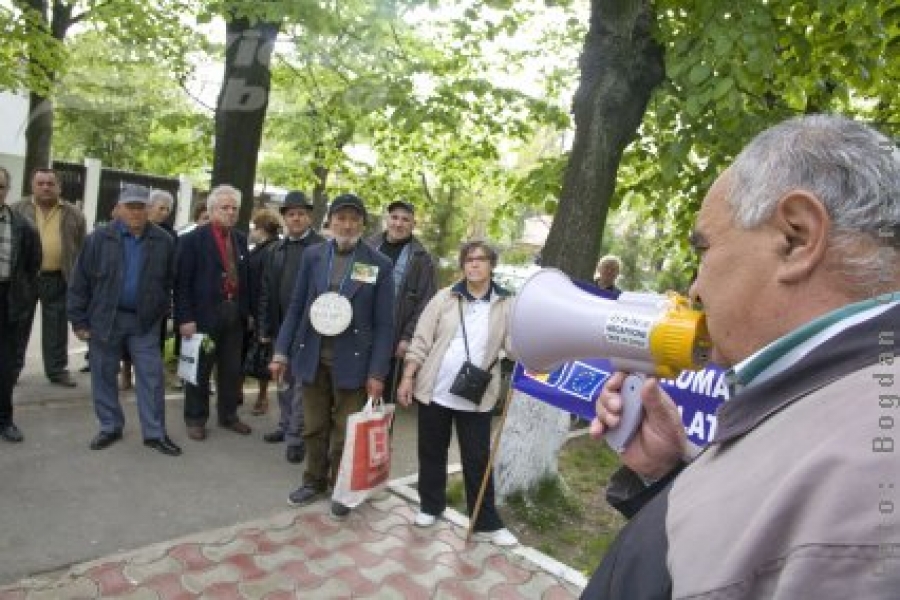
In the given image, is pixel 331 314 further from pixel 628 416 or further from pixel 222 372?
pixel 628 416

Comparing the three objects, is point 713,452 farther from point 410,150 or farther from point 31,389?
point 410,150

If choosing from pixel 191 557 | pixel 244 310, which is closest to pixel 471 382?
pixel 191 557

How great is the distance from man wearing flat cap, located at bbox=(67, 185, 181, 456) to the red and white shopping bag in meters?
1.70

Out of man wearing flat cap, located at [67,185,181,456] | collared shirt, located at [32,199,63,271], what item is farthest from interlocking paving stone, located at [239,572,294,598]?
collared shirt, located at [32,199,63,271]

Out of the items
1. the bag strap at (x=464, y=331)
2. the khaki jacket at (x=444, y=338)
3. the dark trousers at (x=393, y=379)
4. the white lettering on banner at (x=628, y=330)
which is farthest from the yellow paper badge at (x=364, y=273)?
the white lettering on banner at (x=628, y=330)

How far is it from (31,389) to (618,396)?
21.4 ft

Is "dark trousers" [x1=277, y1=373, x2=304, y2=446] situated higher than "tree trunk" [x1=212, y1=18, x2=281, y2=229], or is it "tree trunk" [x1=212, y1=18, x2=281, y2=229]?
"tree trunk" [x1=212, y1=18, x2=281, y2=229]

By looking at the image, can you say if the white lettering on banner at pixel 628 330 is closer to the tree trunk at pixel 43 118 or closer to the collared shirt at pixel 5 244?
the collared shirt at pixel 5 244

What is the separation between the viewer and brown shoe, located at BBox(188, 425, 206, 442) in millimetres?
5961

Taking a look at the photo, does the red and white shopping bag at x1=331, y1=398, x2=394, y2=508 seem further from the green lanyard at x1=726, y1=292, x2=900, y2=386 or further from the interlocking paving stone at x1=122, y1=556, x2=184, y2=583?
the green lanyard at x1=726, y1=292, x2=900, y2=386

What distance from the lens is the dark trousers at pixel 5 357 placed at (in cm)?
538

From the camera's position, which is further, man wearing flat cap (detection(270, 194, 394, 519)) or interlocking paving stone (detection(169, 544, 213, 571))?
man wearing flat cap (detection(270, 194, 394, 519))

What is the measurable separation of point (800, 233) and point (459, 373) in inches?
139

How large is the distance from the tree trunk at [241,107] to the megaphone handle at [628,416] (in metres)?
7.27
